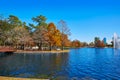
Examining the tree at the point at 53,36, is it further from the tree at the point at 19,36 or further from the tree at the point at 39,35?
the tree at the point at 19,36

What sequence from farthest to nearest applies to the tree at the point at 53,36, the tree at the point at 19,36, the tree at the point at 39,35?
the tree at the point at 53,36 → the tree at the point at 39,35 → the tree at the point at 19,36

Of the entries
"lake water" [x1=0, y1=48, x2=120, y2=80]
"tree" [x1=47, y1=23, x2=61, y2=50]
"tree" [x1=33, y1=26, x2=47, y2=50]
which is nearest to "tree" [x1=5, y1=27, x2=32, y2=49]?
"tree" [x1=33, y1=26, x2=47, y2=50]

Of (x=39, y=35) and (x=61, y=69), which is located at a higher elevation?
(x=39, y=35)

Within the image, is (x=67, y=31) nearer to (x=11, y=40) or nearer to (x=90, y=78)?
(x=11, y=40)

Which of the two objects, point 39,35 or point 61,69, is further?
point 39,35

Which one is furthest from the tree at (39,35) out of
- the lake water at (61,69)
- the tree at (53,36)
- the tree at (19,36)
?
the lake water at (61,69)

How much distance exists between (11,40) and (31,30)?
63.1 ft

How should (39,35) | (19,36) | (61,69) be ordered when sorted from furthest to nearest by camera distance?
(19,36)
(39,35)
(61,69)

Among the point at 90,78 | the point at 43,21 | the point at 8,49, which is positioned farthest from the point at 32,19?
the point at 90,78

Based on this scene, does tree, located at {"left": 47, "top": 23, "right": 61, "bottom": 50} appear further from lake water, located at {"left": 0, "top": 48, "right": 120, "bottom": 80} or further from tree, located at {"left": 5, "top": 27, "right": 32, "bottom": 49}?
lake water, located at {"left": 0, "top": 48, "right": 120, "bottom": 80}

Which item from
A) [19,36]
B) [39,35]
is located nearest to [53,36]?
[39,35]

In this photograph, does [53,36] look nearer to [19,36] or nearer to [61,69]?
[19,36]

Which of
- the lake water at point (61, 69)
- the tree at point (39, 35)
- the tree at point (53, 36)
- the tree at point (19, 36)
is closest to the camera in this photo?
the lake water at point (61, 69)

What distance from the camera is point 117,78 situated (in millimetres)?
29781
